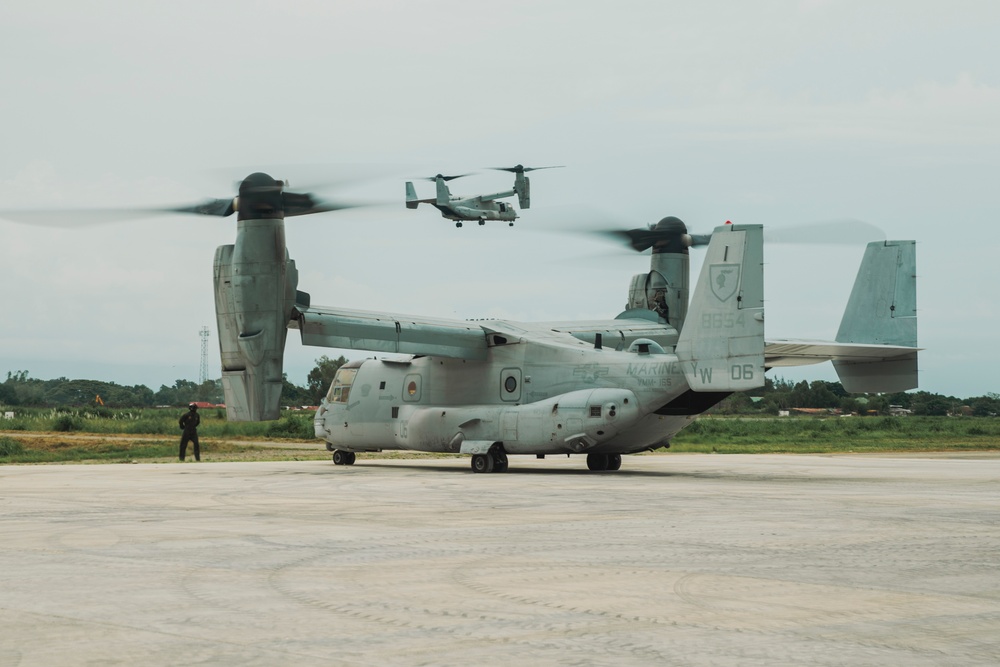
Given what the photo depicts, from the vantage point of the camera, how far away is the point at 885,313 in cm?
2520

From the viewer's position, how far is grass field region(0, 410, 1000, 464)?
34281 mm

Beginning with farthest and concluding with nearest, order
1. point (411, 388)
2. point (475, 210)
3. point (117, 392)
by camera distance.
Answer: point (117, 392)
point (475, 210)
point (411, 388)

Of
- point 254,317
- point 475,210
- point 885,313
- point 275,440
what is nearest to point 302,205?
point 254,317

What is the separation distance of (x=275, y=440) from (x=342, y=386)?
19.1 m

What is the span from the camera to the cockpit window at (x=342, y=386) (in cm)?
2946

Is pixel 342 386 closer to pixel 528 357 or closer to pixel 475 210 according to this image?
pixel 528 357

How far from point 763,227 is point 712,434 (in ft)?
122

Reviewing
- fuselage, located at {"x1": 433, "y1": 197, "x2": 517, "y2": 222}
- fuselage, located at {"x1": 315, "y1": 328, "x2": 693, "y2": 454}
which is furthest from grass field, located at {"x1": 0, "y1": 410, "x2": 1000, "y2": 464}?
fuselage, located at {"x1": 433, "y1": 197, "x2": 517, "y2": 222}

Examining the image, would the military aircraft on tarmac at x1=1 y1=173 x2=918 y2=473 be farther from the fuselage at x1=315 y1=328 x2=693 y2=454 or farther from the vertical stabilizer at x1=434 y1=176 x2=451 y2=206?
the vertical stabilizer at x1=434 y1=176 x2=451 y2=206

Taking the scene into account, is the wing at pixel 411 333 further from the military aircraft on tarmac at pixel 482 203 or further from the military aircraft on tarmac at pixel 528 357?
the military aircraft on tarmac at pixel 482 203

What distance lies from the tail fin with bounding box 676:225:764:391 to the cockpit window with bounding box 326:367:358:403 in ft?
35.4

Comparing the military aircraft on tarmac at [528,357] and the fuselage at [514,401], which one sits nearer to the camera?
the military aircraft on tarmac at [528,357]

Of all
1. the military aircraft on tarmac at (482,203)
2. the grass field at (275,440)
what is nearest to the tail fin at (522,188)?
the military aircraft on tarmac at (482,203)

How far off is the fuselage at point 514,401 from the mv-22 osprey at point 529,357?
0.04 meters
